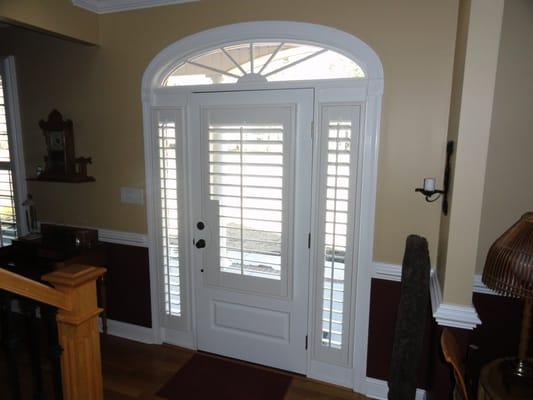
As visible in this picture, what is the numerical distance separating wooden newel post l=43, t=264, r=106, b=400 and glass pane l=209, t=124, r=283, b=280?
1238 mm

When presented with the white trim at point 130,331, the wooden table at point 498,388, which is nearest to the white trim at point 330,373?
the wooden table at point 498,388

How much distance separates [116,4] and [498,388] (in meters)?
3.23

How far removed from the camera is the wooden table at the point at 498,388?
149 centimetres

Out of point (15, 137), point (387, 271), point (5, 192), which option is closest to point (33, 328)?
point (387, 271)

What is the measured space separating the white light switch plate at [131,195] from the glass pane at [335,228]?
1468 mm

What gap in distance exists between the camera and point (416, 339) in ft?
6.04

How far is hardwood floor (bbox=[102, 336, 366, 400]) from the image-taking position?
241cm

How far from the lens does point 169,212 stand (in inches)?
109

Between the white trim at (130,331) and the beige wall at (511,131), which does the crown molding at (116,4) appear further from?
the white trim at (130,331)

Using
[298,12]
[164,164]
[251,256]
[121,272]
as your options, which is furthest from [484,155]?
[121,272]

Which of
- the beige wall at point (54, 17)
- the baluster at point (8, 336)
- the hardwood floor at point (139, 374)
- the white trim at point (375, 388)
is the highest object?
the beige wall at point (54, 17)

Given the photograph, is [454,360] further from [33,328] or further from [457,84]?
[33,328]

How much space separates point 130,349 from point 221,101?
2106mm

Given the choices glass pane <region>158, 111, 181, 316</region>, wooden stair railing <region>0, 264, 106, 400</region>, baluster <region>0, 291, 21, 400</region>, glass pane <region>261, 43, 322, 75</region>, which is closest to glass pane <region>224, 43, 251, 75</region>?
glass pane <region>261, 43, 322, 75</region>
